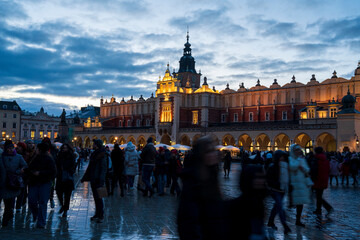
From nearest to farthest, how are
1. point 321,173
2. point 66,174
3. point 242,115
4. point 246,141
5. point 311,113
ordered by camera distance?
point 66,174 < point 321,173 < point 311,113 < point 246,141 < point 242,115

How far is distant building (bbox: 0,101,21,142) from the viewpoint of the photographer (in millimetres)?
84537

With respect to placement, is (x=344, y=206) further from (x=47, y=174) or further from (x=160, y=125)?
(x=160, y=125)

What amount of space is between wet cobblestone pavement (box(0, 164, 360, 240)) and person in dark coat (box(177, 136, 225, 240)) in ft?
9.63

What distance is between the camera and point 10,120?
3381 inches

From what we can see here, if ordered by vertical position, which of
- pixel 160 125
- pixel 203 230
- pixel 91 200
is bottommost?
pixel 91 200

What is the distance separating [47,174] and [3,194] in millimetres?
875

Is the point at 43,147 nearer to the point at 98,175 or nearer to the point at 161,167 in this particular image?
the point at 98,175

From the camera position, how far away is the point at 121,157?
13.9 metres

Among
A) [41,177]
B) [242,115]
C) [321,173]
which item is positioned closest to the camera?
[41,177]

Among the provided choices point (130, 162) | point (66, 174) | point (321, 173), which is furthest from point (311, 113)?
point (66, 174)

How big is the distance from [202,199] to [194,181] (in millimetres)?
174

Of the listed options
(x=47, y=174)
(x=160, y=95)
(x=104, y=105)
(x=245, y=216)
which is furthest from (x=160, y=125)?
(x=245, y=216)

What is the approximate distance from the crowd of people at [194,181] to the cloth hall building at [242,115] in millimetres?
26994

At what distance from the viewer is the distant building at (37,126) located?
89.2 metres
